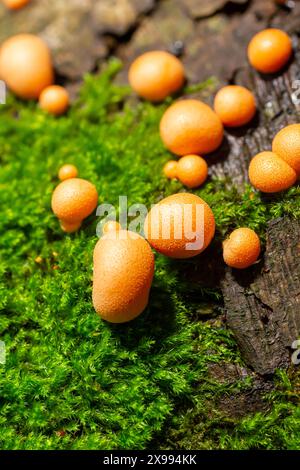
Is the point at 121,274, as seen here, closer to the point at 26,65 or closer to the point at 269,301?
the point at 269,301

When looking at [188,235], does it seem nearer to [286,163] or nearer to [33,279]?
[286,163]

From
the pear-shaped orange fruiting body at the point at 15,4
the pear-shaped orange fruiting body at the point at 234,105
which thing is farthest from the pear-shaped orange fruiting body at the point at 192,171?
the pear-shaped orange fruiting body at the point at 15,4

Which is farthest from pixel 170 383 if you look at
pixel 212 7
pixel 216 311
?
pixel 212 7

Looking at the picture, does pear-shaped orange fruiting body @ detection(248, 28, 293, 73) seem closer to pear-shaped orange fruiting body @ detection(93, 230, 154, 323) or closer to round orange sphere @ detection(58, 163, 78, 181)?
round orange sphere @ detection(58, 163, 78, 181)

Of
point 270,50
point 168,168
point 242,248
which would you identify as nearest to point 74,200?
point 168,168

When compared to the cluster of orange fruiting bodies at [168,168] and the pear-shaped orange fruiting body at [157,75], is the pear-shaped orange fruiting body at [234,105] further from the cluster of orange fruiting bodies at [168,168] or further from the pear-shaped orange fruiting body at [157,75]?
the pear-shaped orange fruiting body at [157,75]

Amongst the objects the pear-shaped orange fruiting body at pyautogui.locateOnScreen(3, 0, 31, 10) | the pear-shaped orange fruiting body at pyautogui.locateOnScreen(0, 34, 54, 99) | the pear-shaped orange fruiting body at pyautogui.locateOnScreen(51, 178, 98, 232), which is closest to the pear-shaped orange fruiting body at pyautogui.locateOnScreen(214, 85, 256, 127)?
the pear-shaped orange fruiting body at pyautogui.locateOnScreen(51, 178, 98, 232)
